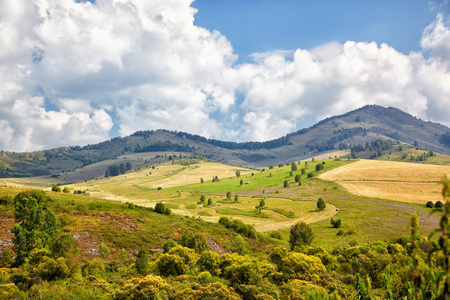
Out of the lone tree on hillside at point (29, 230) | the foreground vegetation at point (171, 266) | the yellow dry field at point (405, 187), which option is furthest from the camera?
the yellow dry field at point (405, 187)

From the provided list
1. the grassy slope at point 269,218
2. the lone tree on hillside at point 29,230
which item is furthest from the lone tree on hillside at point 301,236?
the lone tree on hillside at point 29,230

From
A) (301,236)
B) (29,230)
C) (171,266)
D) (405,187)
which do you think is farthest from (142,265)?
(405,187)

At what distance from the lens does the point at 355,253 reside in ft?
148

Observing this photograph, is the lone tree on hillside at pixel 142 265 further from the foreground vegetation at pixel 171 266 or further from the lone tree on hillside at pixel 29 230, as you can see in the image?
the lone tree on hillside at pixel 29 230

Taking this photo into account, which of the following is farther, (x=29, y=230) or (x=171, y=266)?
(x=29, y=230)

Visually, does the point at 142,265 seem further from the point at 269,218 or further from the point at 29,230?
the point at 269,218

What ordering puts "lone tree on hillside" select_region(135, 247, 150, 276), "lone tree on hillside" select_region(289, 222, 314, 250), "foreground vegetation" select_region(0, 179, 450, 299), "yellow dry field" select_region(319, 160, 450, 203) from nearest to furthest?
"foreground vegetation" select_region(0, 179, 450, 299)
"lone tree on hillside" select_region(135, 247, 150, 276)
"lone tree on hillside" select_region(289, 222, 314, 250)
"yellow dry field" select_region(319, 160, 450, 203)

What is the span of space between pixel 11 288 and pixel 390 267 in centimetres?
4131

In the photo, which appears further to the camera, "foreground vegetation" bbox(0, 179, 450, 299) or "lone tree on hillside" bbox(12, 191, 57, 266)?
"lone tree on hillside" bbox(12, 191, 57, 266)

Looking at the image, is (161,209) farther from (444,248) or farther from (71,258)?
(444,248)

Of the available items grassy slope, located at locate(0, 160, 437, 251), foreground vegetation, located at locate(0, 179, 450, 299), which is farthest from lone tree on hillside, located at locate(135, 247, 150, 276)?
grassy slope, located at locate(0, 160, 437, 251)

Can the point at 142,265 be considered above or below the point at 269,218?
above

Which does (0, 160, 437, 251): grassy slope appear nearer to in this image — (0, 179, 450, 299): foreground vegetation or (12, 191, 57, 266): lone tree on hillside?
(0, 179, 450, 299): foreground vegetation

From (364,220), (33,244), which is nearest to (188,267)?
(33,244)
